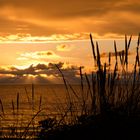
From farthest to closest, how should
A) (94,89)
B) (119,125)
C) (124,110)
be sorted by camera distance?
(94,89) < (124,110) < (119,125)

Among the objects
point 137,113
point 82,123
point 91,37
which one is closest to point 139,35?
point 91,37

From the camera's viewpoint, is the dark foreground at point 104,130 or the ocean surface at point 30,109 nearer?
the dark foreground at point 104,130

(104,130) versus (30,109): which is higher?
(104,130)

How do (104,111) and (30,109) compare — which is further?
(30,109)

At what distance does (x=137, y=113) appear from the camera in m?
6.00

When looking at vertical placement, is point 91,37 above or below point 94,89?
above

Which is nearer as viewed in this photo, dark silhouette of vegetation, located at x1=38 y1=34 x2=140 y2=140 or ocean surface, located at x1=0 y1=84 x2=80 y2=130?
dark silhouette of vegetation, located at x1=38 y1=34 x2=140 y2=140

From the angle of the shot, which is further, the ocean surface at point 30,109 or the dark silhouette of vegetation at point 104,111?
the ocean surface at point 30,109

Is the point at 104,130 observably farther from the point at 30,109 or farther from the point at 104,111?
the point at 30,109

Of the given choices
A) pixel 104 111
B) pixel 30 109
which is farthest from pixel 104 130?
pixel 30 109

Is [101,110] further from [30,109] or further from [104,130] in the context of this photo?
[30,109]

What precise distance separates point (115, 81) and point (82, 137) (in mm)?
1375

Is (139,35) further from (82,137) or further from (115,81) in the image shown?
(82,137)

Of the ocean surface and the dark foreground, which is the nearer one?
the dark foreground
